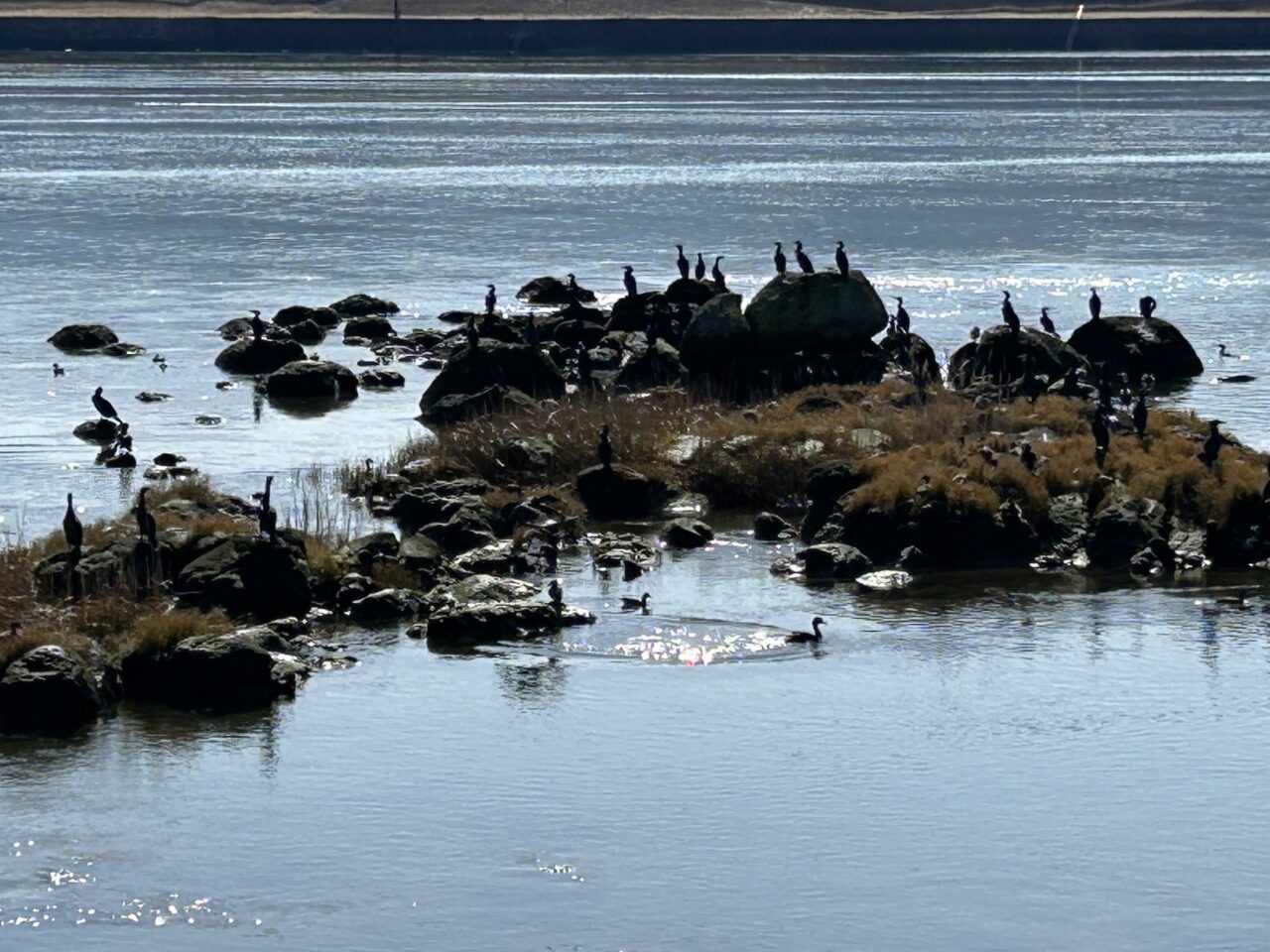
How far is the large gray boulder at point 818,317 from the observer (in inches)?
1518

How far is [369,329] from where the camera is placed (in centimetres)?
5066

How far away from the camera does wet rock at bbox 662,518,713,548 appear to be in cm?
3005

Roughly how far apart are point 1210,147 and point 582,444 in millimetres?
81933

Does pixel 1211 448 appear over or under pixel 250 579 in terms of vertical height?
over

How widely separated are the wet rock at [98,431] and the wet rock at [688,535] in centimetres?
1113

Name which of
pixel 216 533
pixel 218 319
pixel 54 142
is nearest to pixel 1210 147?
pixel 54 142

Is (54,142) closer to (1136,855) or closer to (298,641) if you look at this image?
(298,641)

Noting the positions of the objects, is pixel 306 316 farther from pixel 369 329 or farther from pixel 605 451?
pixel 605 451

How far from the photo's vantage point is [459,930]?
17.8 meters

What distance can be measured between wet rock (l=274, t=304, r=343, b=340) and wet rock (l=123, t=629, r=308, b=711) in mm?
28082

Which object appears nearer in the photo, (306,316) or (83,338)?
(83,338)

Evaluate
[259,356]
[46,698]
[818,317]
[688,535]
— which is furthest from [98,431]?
[46,698]

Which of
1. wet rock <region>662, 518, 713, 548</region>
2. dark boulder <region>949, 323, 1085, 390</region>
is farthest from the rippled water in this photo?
dark boulder <region>949, 323, 1085, 390</region>

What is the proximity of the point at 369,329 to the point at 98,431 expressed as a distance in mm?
13327
